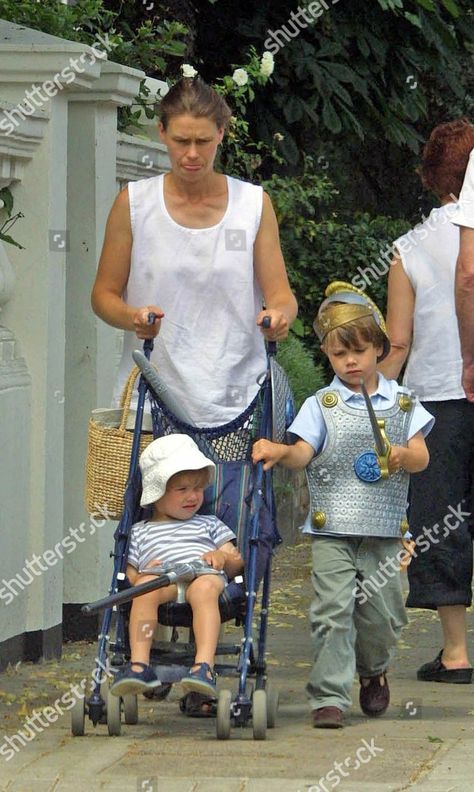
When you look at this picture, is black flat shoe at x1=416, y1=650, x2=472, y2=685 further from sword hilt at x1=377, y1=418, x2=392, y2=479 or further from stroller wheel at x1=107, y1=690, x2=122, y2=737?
stroller wheel at x1=107, y1=690, x2=122, y2=737

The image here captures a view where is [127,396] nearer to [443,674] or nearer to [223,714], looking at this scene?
[223,714]

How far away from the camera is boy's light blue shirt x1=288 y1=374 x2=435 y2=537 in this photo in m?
5.59

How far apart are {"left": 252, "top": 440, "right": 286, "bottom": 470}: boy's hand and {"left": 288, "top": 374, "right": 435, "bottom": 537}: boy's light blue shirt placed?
26 cm

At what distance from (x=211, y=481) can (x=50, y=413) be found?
1.67 metres

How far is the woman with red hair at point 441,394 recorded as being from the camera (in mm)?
6496

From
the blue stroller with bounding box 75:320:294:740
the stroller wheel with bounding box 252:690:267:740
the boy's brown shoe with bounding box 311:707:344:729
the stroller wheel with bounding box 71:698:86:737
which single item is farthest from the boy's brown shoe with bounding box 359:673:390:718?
the stroller wheel with bounding box 71:698:86:737

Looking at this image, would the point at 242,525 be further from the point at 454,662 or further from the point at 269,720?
the point at 454,662

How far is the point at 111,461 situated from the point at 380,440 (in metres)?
0.86

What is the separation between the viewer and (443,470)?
6551 mm

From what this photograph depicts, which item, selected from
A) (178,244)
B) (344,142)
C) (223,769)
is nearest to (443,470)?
(178,244)

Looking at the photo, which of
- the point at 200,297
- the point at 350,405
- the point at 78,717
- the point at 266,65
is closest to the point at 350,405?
the point at 350,405

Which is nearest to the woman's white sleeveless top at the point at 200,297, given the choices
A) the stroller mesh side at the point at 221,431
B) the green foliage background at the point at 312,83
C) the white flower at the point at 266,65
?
the stroller mesh side at the point at 221,431

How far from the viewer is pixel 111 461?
5.49 metres

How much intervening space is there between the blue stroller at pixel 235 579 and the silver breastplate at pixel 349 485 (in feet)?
0.55
